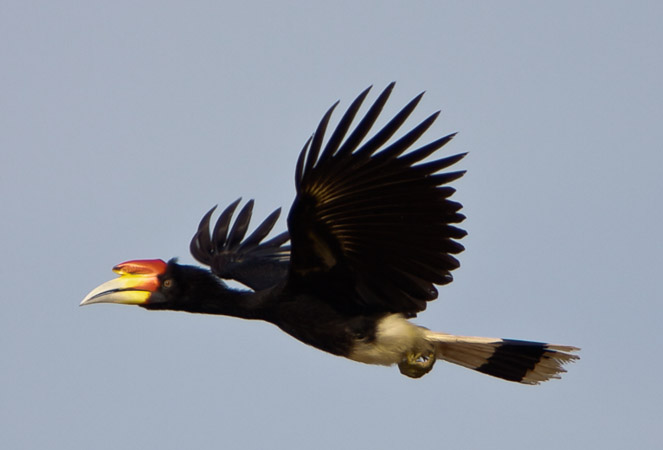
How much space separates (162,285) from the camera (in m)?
8.97

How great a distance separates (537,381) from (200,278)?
2.64 metres

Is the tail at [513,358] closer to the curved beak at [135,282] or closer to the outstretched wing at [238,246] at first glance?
the outstretched wing at [238,246]

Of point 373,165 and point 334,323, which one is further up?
point 373,165

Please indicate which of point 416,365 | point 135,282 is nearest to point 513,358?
point 416,365

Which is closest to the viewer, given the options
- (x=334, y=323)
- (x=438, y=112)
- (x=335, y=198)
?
(x=438, y=112)

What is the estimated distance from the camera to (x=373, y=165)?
745 cm

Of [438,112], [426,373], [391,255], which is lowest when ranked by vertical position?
[426,373]

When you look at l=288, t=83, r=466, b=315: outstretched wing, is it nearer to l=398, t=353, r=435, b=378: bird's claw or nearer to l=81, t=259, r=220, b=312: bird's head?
l=398, t=353, r=435, b=378: bird's claw

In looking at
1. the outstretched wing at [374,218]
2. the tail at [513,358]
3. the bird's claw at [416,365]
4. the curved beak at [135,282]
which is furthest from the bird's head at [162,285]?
the tail at [513,358]

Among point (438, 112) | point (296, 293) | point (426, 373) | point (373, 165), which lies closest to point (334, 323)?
point (296, 293)

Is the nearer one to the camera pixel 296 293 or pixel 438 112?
pixel 438 112

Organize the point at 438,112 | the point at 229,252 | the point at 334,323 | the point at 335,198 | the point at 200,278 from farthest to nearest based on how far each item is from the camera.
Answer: the point at 229,252, the point at 200,278, the point at 334,323, the point at 335,198, the point at 438,112

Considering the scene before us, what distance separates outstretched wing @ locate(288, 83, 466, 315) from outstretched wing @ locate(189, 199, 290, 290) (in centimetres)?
184

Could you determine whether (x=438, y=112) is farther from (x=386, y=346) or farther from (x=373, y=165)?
(x=386, y=346)
